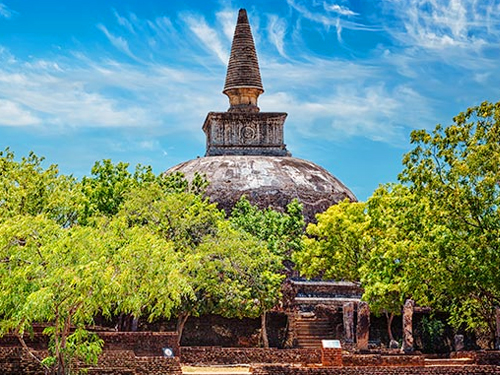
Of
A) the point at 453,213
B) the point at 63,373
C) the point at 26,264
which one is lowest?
the point at 63,373

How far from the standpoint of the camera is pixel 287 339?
39.5m

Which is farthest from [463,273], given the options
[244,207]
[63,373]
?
[244,207]

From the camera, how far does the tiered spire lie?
58.4m

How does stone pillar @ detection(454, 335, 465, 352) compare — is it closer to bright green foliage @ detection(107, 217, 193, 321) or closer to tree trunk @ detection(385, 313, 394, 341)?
tree trunk @ detection(385, 313, 394, 341)

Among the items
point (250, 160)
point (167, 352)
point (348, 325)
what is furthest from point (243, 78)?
point (167, 352)

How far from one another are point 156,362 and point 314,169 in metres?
31.7

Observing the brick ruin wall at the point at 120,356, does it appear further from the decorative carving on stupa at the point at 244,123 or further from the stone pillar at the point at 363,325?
the decorative carving on stupa at the point at 244,123

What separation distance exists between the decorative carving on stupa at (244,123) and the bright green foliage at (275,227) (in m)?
13.4

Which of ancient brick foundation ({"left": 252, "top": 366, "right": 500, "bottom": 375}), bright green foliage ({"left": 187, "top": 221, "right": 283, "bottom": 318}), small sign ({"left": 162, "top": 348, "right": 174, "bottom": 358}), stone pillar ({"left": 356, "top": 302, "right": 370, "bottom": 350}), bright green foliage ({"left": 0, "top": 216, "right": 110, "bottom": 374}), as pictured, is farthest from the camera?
stone pillar ({"left": 356, "top": 302, "right": 370, "bottom": 350})

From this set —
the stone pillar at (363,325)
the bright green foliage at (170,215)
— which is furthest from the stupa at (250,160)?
the bright green foliage at (170,215)

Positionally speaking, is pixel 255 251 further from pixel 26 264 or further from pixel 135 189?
pixel 26 264

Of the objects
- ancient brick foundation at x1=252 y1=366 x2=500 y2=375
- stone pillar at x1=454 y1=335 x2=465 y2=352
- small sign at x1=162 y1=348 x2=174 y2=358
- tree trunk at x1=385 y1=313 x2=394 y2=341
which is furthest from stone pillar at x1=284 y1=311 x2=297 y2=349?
ancient brick foundation at x1=252 y1=366 x2=500 y2=375

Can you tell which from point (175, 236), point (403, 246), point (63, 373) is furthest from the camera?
point (175, 236)

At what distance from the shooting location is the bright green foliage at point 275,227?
40.9 meters
